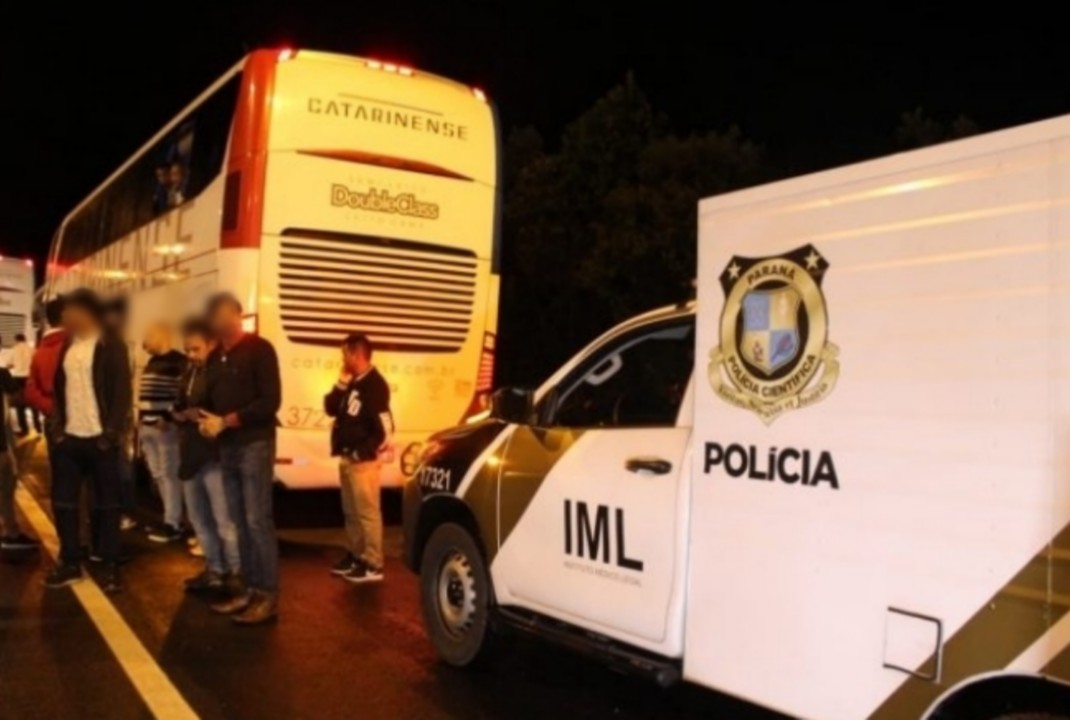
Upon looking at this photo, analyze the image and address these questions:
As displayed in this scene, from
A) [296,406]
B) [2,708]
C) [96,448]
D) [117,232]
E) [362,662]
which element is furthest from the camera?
[117,232]

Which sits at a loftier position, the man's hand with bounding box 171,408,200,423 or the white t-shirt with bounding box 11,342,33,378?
the white t-shirt with bounding box 11,342,33,378

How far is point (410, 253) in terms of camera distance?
981cm

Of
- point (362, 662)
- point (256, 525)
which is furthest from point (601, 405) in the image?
point (256, 525)

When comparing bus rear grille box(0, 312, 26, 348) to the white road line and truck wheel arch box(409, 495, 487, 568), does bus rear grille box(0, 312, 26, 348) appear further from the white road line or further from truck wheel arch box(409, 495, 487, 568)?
truck wheel arch box(409, 495, 487, 568)

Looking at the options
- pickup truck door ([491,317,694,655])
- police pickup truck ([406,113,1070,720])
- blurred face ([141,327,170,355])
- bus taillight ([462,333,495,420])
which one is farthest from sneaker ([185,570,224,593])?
bus taillight ([462,333,495,420])

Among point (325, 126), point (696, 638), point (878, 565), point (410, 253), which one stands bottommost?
point (696, 638)

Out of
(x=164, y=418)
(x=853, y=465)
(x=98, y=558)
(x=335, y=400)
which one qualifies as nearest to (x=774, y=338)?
(x=853, y=465)

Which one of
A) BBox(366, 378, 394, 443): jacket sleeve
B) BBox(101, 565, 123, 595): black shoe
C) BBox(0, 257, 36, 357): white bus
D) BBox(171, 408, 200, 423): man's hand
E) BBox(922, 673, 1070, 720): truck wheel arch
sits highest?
BBox(0, 257, 36, 357): white bus

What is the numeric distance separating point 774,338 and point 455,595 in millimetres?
2616

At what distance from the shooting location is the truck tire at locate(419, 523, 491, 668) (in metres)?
5.60

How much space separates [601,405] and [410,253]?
186 inches

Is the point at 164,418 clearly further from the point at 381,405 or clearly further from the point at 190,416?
the point at 190,416

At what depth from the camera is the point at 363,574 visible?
26.3 feet

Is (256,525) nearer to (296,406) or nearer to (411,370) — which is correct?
(296,406)
